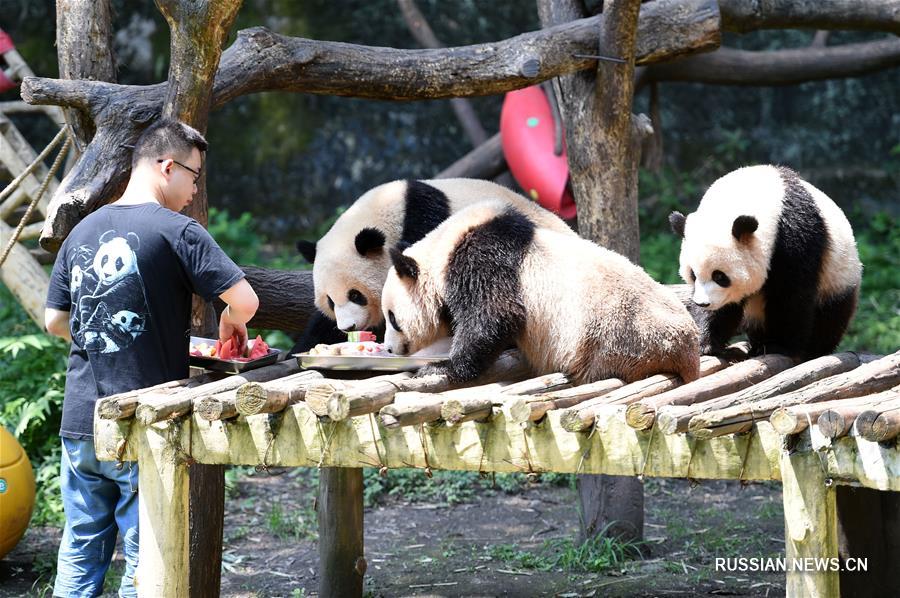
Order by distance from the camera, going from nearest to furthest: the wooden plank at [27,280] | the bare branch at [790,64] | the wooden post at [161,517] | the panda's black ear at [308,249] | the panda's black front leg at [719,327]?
the wooden post at [161,517], the panda's black front leg at [719,327], the panda's black ear at [308,249], the wooden plank at [27,280], the bare branch at [790,64]

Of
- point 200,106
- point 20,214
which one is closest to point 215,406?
point 200,106

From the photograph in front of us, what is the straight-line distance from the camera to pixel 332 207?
37.2ft

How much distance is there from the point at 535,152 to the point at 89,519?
473 cm

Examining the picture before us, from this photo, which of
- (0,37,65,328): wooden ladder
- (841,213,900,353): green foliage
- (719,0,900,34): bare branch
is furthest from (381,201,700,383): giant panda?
(841,213,900,353): green foliage

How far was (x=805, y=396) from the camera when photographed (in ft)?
11.0

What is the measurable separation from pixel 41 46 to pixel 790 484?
9678mm

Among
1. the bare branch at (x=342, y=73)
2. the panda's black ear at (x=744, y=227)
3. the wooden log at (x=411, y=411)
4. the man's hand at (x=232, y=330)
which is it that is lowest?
the wooden log at (x=411, y=411)

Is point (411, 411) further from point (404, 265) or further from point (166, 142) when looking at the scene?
point (166, 142)

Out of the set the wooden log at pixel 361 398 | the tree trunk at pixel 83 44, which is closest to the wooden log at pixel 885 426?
the wooden log at pixel 361 398

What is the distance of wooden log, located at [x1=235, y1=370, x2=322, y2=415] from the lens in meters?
3.46

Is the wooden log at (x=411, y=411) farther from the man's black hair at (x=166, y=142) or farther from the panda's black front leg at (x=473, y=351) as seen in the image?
the man's black hair at (x=166, y=142)

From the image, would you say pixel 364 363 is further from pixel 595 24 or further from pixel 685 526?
pixel 685 526

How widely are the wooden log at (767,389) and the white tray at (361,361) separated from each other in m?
1.14

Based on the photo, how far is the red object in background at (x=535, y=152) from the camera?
7.63 meters
